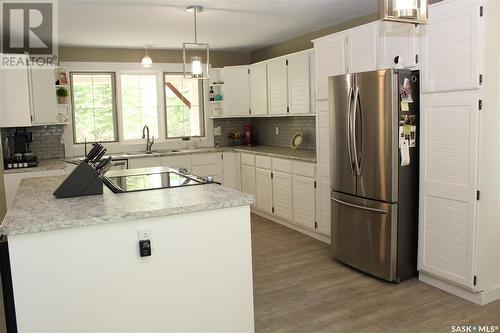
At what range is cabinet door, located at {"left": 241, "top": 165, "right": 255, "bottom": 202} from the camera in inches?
237

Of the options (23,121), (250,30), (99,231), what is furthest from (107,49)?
(99,231)

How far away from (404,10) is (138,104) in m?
5.05

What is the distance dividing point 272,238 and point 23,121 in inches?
127

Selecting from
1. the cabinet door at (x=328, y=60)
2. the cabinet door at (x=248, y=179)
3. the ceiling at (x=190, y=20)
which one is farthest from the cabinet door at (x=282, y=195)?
the ceiling at (x=190, y=20)

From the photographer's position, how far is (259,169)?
5.80m

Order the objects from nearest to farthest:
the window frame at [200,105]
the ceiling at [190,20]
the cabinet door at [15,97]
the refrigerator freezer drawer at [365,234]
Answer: the refrigerator freezer drawer at [365,234] → the ceiling at [190,20] → the cabinet door at [15,97] → the window frame at [200,105]

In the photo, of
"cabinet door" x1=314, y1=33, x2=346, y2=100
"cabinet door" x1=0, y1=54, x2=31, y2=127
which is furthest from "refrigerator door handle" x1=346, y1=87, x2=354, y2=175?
"cabinet door" x1=0, y1=54, x2=31, y2=127

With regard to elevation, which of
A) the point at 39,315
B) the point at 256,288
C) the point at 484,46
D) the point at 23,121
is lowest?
the point at 256,288

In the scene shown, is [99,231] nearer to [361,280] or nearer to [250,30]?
[361,280]

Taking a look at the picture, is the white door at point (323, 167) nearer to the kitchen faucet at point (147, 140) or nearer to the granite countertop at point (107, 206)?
the granite countertop at point (107, 206)

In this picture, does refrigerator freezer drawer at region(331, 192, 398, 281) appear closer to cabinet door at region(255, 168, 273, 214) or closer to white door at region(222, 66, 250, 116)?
cabinet door at region(255, 168, 273, 214)

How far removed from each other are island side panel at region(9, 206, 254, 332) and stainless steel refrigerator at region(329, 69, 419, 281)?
4.67 feet

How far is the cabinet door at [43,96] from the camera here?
5.20 m

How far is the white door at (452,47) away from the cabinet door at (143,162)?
12.3ft
